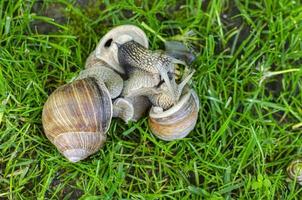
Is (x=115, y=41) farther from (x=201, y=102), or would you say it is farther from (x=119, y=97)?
(x=201, y=102)

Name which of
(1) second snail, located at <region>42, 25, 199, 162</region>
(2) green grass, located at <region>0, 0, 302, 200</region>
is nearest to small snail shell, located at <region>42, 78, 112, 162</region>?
(1) second snail, located at <region>42, 25, 199, 162</region>

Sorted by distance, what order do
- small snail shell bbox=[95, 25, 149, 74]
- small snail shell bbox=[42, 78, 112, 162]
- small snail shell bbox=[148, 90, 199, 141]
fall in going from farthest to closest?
1. small snail shell bbox=[95, 25, 149, 74]
2. small snail shell bbox=[148, 90, 199, 141]
3. small snail shell bbox=[42, 78, 112, 162]

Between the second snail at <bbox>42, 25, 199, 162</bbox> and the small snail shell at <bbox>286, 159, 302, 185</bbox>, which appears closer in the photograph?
the second snail at <bbox>42, 25, 199, 162</bbox>

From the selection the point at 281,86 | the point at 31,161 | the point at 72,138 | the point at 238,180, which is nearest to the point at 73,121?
the point at 72,138

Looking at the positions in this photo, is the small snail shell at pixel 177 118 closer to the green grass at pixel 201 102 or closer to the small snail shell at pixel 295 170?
the green grass at pixel 201 102

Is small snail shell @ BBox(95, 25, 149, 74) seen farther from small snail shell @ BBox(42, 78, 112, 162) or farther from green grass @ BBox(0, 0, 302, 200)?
small snail shell @ BBox(42, 78, 112, 162)

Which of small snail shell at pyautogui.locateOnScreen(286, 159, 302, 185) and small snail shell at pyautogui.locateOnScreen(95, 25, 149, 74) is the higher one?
small snail shell at pyautogui.locateOnScreen(95, 25, 149, 74)

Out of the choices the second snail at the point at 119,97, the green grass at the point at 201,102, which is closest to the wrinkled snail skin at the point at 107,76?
the second snail at the point at 119,97
